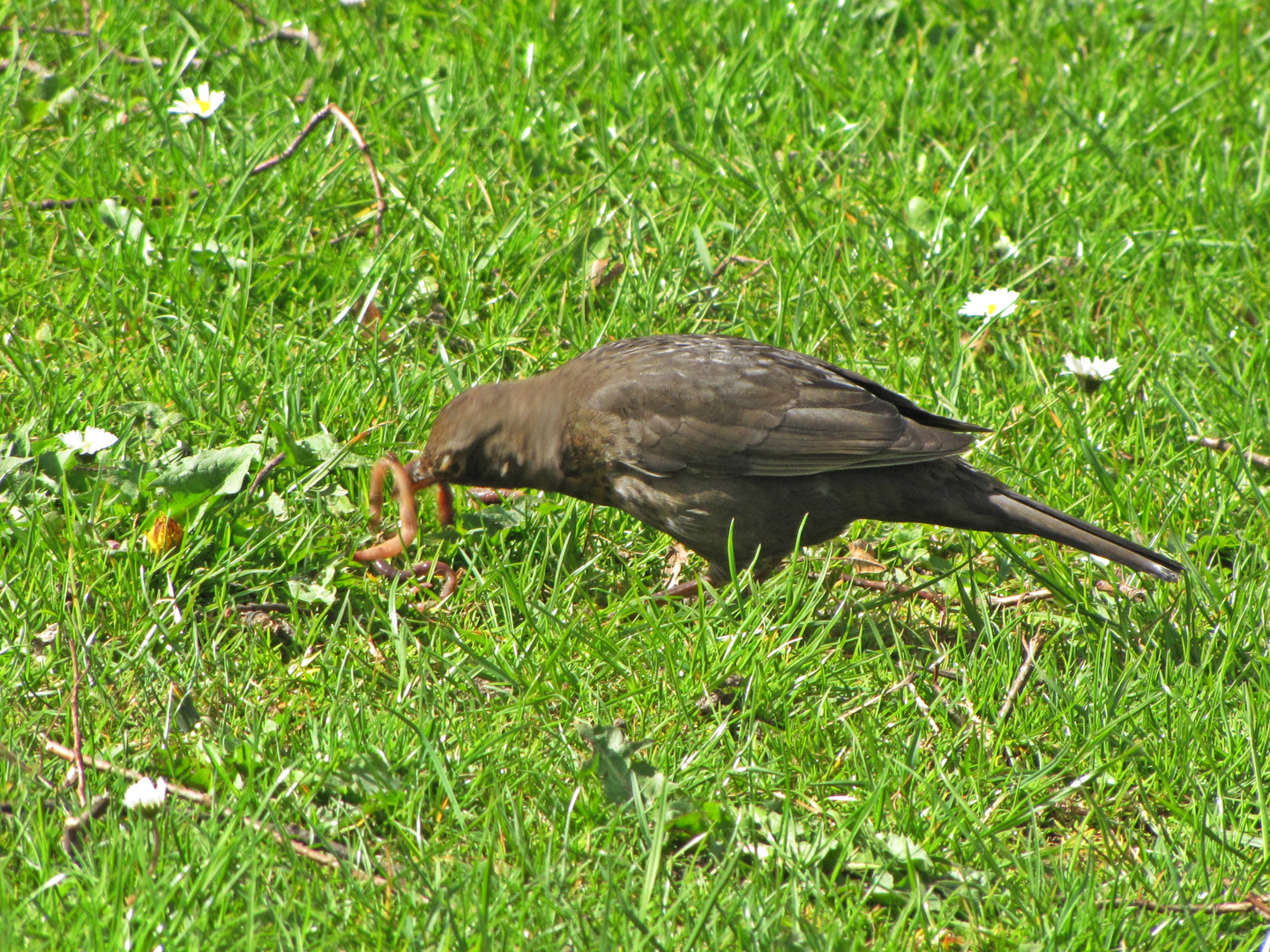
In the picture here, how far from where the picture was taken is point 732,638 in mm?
3982

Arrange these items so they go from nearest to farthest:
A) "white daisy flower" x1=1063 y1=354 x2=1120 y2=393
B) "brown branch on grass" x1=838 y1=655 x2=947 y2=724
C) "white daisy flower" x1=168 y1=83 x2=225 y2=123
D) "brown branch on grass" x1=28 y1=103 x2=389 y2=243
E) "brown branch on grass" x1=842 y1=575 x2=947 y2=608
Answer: "brown branch on grass" x1=838 y1=655 x2=947 y2=724 < "brown branch on grass" x1=842 y1=575 x2=947 y2=608 < "white daisy flower" x1=1063 y1=354 x2=1120 y2=393 < "brown branch on grass" x1=28 y1=103 x2=389 y2=243 < "white daisy flower" x1=168 y1=83 x2=225 y2=123

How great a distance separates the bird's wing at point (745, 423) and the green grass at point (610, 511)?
0.44m

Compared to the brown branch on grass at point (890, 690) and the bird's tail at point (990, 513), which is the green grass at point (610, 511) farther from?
the bird's tail at point (990, 513)

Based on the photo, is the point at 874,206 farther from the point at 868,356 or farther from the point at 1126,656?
the point at 1126,656

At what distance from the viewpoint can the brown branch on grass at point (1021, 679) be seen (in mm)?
3990

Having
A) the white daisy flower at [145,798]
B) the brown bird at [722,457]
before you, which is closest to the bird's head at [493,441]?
the brown bird at [722,457]

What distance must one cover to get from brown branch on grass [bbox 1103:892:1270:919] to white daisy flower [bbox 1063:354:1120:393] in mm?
2350

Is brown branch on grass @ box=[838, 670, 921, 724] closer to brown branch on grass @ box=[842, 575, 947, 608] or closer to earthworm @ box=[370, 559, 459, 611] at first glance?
brown branch on grass @ box=[842, 575, 947, 608]

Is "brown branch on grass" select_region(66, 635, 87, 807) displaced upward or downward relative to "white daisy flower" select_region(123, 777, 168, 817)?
downward

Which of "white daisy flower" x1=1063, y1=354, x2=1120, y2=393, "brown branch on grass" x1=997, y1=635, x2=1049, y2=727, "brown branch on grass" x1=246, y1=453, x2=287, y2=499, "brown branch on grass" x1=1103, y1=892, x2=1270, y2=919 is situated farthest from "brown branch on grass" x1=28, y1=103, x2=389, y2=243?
"brown branch on grass" x1=1103, y1=892, x2=1270, y2=919

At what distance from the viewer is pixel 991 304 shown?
5527mm

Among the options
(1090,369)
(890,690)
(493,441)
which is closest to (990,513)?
(890,690)

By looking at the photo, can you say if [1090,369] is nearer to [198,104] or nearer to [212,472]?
[212,472]

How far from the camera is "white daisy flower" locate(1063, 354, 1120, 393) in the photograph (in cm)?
516
